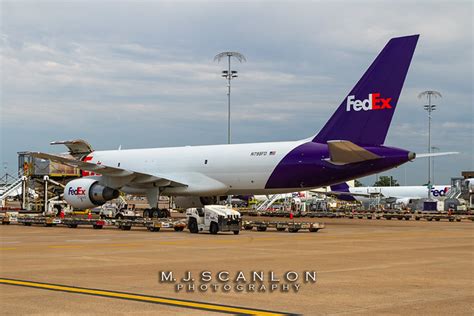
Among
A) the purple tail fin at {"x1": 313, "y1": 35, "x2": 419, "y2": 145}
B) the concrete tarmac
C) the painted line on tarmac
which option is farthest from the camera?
the purple tail fin at {"x1": 313, "y1": 35, "x2": 419, "y2": 145}

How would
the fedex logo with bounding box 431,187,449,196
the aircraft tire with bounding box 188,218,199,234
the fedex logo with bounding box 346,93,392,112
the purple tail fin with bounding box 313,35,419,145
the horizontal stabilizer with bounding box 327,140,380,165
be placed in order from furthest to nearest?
the fedex logo with bounding box 431,187,449,196 → the fedex logo with bounding box 346,93,392,112 → the purple tail fin with bounding box 313,35,419,145 → the horizontal stabilizer with bounding box 327,140,380,165 → the aircraft tire with bounding box 188,218,199,234

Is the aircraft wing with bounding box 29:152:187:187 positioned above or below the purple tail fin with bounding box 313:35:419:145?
below

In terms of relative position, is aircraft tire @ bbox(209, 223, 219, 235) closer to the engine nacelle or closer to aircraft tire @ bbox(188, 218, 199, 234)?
aircraft tire @ bbox(188, 218, 199, 234)

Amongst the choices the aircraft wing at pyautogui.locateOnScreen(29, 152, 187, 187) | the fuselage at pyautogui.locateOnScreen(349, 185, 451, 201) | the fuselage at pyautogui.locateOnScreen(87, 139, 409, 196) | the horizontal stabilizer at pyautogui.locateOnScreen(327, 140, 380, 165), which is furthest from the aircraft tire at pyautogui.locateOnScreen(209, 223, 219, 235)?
the fuselage at pyautogui.locateOnScreen(349, 185, 451, 201)

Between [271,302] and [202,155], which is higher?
[202,155]

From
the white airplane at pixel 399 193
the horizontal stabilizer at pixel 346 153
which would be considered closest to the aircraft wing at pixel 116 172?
the horizontal stabilizer at pixel 346 153

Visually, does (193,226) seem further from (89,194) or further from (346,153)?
(89,194)

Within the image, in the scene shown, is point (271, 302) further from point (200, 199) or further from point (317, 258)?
point (200, 199)

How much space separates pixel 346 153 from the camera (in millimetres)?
34344

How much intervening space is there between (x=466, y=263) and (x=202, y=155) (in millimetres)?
26512

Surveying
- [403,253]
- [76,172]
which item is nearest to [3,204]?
[76,172]

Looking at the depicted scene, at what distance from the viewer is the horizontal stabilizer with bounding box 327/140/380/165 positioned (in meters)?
33.4

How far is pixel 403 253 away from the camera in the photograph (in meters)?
20.5

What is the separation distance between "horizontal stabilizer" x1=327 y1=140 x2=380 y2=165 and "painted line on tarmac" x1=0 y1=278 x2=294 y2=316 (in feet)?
74.0
